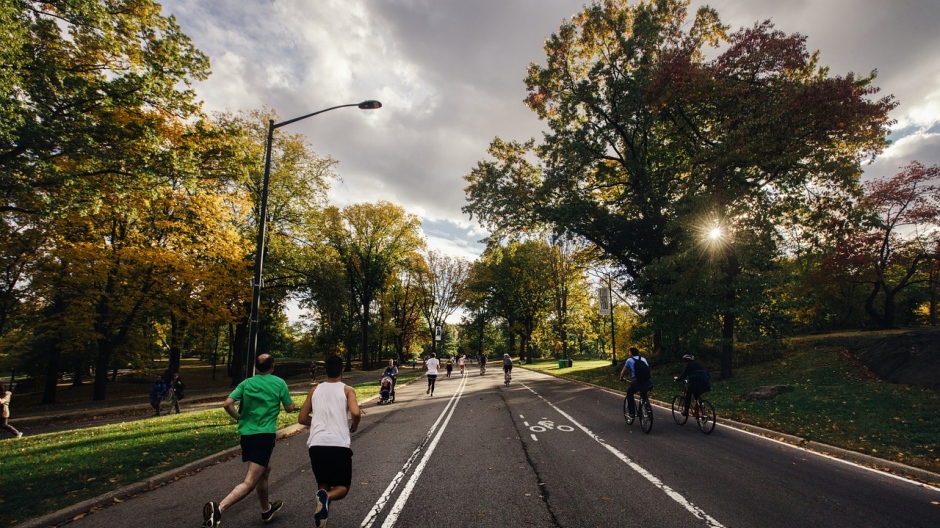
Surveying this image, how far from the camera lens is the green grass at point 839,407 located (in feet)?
25.1

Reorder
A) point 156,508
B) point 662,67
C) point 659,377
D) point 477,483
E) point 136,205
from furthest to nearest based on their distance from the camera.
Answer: point 659,377 < point 662,67 < point 136,205 < point 477,483 < point 156,508

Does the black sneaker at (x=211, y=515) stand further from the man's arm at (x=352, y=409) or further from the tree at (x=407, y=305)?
the tree at (x=407, y=305)

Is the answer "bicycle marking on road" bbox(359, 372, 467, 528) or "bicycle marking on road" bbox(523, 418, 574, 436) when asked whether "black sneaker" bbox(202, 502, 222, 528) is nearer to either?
"bicycle marking on road" bbox(359, 372, 467, 528)

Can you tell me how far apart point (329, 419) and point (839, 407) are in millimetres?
13681

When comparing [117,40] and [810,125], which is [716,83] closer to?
[810,125]

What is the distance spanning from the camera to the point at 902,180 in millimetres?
20266

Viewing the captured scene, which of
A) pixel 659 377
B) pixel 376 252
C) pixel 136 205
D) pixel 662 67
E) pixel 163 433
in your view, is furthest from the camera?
pixel 376 252

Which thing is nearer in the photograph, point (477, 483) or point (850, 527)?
point (850, 527)

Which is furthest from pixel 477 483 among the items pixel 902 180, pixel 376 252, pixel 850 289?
pixel 376 252

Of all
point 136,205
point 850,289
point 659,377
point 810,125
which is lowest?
point 659,377

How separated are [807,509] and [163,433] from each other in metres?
13.1

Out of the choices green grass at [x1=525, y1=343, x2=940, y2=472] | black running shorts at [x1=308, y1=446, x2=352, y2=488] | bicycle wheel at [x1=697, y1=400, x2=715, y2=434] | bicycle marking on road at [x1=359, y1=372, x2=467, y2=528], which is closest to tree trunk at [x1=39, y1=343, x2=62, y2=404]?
bicycle marking on road at [x1=359, y1=372, x2=467, y2=528]

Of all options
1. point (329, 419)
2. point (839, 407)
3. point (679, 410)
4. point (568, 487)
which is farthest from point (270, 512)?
point (839, 407)

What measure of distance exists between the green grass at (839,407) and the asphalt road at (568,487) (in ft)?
5.06
